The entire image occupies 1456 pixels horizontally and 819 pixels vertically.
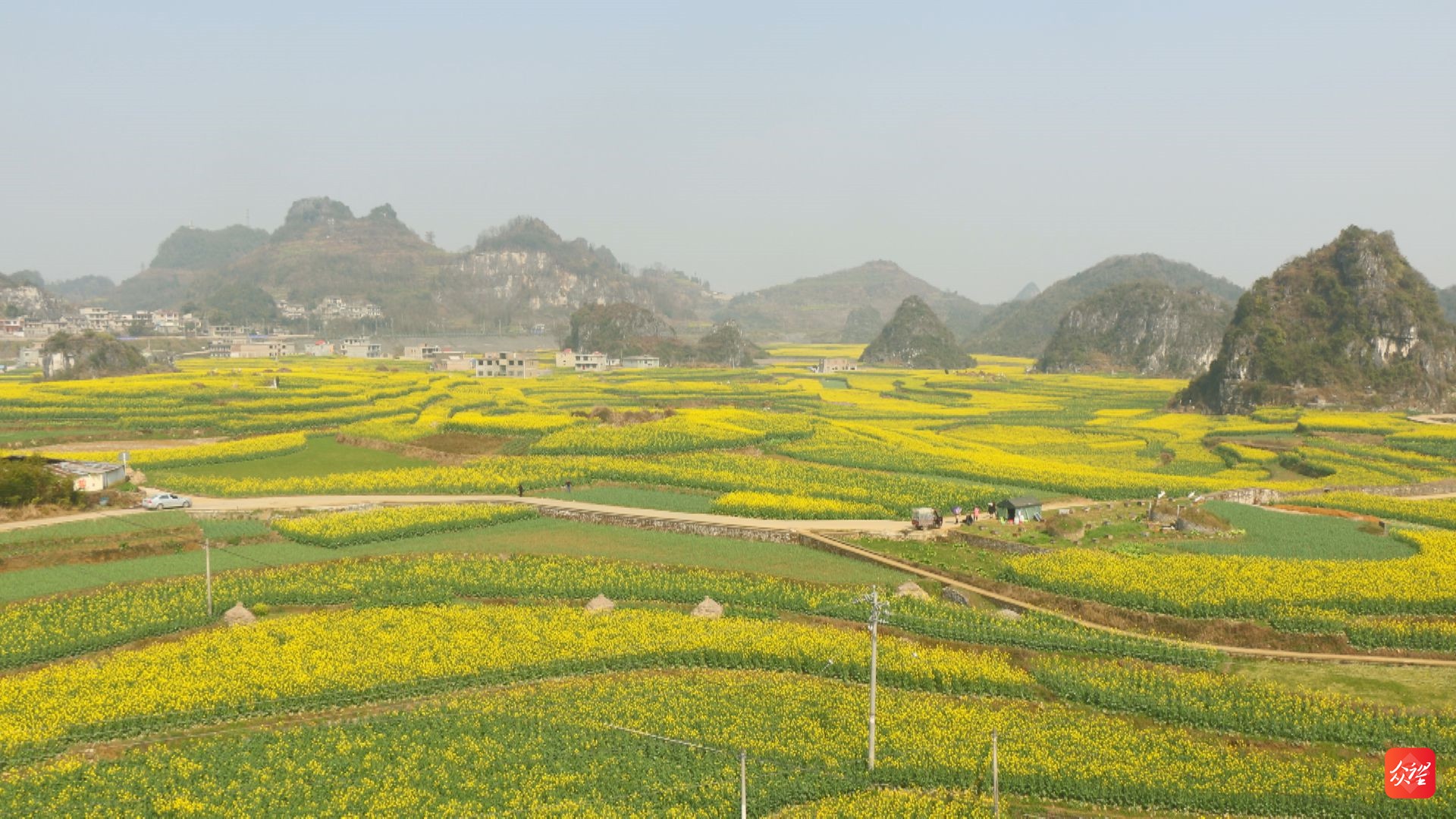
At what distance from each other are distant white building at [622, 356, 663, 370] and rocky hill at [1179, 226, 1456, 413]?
300 feet

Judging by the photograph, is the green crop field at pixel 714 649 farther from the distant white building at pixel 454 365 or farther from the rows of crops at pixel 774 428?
the distant white building at pixel 454 365

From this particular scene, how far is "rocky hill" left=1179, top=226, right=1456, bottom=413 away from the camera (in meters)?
101

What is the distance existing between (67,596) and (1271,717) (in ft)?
123

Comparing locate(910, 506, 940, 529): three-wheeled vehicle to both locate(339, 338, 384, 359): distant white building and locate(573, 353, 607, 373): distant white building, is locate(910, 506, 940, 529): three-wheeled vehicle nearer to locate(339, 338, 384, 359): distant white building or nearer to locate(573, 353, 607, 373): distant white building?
locate(573, 353, 607, 373): distant white building

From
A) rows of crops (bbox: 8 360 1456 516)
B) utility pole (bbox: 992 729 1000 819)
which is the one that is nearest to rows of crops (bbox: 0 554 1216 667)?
utility pole (bbox: 992 729 1000 819)

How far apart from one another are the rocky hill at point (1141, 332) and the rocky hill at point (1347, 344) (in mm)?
58731

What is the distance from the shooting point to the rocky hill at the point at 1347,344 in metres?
101

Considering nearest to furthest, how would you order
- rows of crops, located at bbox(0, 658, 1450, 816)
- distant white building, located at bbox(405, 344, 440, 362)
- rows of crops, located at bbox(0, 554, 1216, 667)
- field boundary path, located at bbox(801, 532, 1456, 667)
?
rows of crops, located at bbox(0, 658, 1450, 816), field boundary path, located at bbox(801, 532, 1456, 667), rows of crops, located at bbox(0, 554, 1216, 667), distant white building, located at bbox(405, 344, 440, 362)

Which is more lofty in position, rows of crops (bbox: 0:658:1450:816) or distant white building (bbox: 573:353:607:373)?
distant white building (bbox: 573:353:607:373)

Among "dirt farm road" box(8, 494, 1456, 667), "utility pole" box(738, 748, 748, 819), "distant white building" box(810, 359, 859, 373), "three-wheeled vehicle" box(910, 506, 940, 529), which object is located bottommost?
"utility pole" box(738, 748, 748, 819)

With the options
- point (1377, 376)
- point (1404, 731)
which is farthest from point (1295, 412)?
Result: point (1404, 731)

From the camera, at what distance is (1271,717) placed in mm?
23688

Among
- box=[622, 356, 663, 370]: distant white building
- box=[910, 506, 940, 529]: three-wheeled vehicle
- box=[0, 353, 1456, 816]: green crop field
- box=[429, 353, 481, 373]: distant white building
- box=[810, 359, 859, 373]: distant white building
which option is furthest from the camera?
box=[810, 359, 859, 373]: distant white building

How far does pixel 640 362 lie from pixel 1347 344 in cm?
10779
